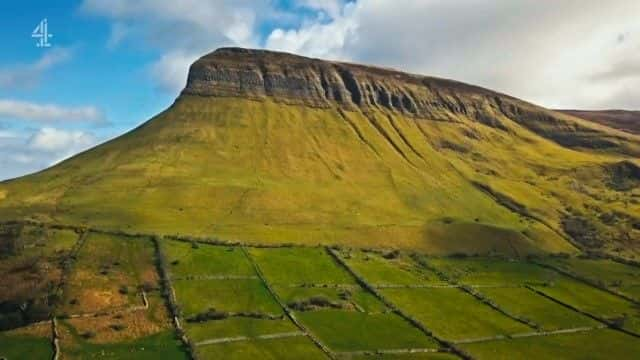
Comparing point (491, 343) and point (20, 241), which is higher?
point (20, 241)

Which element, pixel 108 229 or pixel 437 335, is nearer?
pixel 437 335

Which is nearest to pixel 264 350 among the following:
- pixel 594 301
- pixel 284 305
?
pixel 284 305

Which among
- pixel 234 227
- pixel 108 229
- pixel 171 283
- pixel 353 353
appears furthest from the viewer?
pixel 234 227

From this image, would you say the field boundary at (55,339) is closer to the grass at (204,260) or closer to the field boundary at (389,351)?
the grass at (204,260)

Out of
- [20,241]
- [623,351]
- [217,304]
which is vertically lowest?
[623,351]

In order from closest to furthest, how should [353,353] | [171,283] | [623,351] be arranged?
[353,353]
[623,351]
[171,283]

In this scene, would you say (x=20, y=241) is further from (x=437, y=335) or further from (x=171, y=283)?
(x=437, y=335)

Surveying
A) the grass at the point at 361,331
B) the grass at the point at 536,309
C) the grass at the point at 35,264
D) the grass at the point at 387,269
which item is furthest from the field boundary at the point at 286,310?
the grass at the point at 536,309

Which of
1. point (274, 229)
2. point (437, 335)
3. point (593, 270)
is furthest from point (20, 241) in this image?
point (593, 270)
